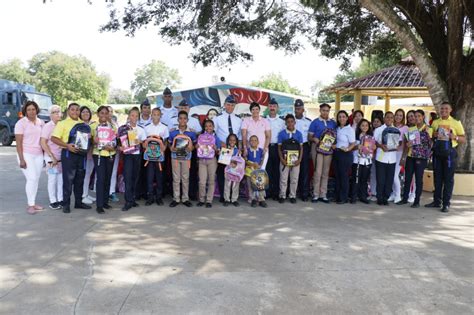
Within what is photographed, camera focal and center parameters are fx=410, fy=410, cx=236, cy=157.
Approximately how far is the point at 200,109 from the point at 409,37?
22.4 ft

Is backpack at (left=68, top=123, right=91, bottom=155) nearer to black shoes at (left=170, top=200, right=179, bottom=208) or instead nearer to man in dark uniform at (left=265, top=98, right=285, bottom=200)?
black shoes at (left=170, top=200, right=179, bottom=208)

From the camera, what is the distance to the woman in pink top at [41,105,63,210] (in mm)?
6578

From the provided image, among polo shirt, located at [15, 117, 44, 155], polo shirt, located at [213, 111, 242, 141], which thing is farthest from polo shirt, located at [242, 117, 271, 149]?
polo shirt, located at [15, 117, 44, 155]

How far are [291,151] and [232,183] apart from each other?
48.1 inches

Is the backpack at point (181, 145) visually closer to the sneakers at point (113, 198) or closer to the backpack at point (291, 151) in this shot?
the sneakers at point (113, 198)

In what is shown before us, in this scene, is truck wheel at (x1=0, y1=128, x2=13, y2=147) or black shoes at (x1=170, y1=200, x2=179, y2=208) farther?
truck wheel at (x1=0, y1=128, x2=13, y2=147)

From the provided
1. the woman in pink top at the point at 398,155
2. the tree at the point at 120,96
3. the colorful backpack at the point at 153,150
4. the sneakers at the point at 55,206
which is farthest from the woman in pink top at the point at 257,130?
the tree at the point at 120,96

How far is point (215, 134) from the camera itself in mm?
7547

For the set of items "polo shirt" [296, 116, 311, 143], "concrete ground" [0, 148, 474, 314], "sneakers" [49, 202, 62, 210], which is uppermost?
"polo shirt" [296, 116, 311, 143]

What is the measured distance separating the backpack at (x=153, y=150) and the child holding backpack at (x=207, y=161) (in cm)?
68

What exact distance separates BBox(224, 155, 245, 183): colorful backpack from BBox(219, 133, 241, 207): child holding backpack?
0.08ft

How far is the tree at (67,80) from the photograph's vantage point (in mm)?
51250

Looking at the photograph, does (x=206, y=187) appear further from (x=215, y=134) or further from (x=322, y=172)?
(x=322, y=172)

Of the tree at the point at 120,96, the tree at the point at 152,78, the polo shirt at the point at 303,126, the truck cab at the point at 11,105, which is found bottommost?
the polo shirt at the point at 303,126
